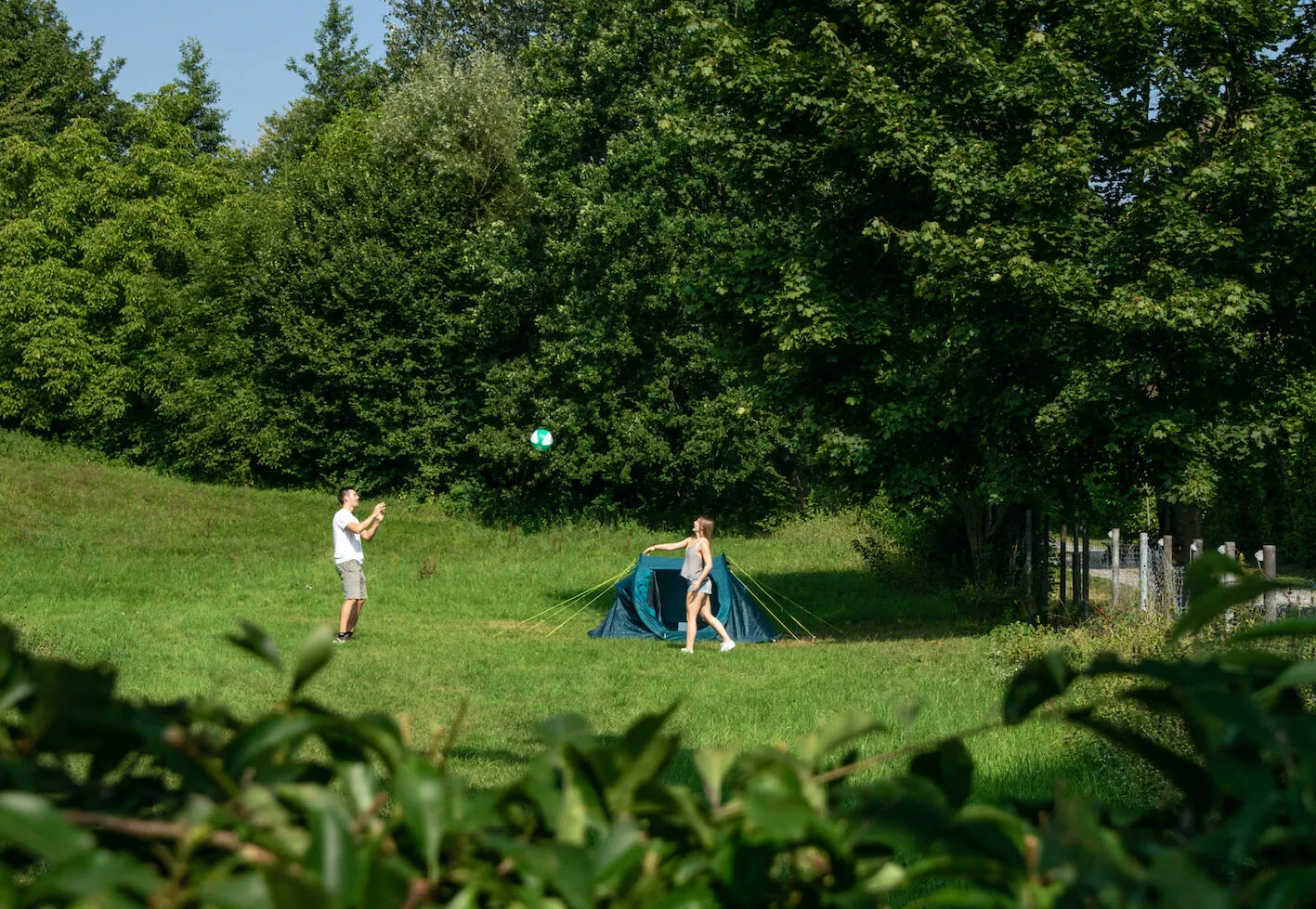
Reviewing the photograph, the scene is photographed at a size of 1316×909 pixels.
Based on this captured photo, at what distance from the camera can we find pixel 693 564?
1412cm

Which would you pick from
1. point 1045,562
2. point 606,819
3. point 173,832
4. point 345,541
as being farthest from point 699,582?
point 173,832

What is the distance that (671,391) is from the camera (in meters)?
27.8

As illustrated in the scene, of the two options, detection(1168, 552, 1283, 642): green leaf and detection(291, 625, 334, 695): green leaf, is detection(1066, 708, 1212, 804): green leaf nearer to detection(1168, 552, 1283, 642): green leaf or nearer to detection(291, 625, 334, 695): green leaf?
detection(1168, 552, 1283, 642): green leaf

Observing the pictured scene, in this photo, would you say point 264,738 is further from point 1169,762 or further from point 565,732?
point 1169,762

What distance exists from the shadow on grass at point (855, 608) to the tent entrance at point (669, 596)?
110 cm

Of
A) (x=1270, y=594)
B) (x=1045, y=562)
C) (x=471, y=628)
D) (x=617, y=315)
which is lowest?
(x=471, y=628)

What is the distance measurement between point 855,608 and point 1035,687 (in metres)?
16.7

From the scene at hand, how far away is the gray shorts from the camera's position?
13219 mm

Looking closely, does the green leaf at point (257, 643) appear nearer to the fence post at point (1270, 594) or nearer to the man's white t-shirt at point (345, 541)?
the fence post at point (1270, 594)

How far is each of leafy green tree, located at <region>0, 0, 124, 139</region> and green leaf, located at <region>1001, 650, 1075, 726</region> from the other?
1713 inches

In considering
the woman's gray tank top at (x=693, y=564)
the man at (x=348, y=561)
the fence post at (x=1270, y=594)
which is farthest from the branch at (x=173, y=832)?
the woman's gray tank top at (x=693, y=564)

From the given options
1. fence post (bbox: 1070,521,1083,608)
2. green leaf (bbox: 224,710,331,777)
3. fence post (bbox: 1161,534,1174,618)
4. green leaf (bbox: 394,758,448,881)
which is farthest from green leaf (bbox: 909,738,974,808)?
fence post (bbox: 1070,521,1083,608)

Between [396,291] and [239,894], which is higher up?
[396,291]

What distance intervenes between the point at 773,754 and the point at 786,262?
45.9 feet
